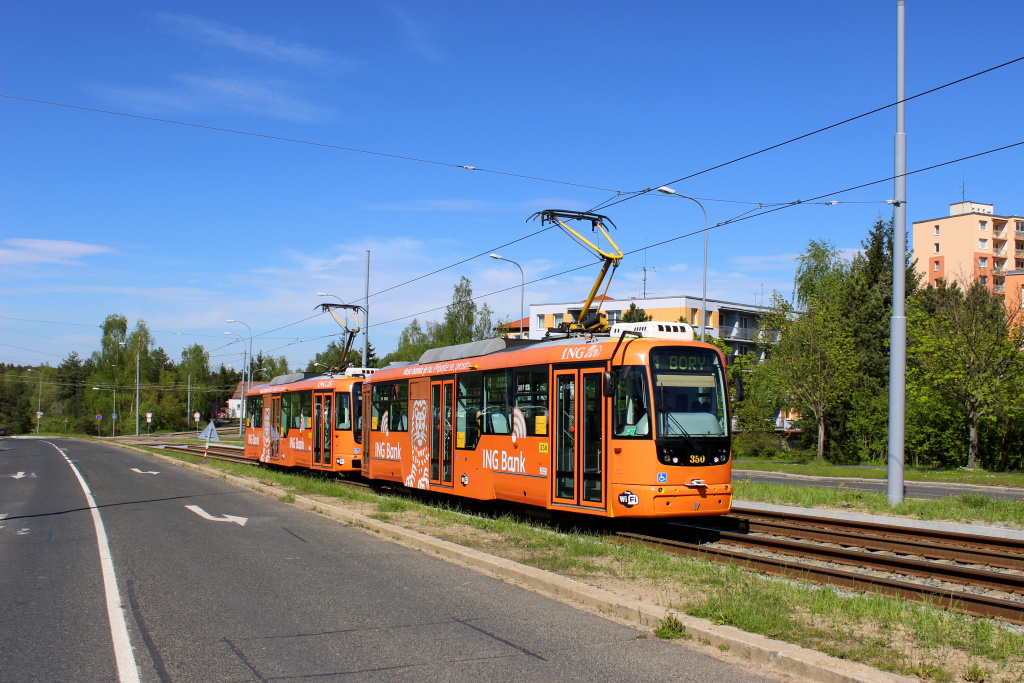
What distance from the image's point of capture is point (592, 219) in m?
18.5

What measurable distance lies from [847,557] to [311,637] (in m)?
6.90

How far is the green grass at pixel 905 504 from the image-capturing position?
15.1 metres

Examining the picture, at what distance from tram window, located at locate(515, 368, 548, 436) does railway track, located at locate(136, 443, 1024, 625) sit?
2.10 m

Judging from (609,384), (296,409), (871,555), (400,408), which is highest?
(609,384)

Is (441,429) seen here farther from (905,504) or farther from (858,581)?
(858,581)

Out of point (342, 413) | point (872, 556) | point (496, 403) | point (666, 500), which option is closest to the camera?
point (872, 556)

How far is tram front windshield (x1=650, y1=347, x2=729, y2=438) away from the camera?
39.6 feet

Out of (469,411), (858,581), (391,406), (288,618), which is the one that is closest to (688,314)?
(391,406)

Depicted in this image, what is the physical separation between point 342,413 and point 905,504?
1474cm

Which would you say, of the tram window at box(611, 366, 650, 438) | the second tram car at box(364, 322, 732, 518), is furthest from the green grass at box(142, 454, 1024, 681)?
the tram window at box(611, 366, 650, 438)

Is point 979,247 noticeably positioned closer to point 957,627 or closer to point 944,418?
point 944,418

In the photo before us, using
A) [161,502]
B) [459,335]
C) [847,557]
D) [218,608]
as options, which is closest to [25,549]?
[218,608]

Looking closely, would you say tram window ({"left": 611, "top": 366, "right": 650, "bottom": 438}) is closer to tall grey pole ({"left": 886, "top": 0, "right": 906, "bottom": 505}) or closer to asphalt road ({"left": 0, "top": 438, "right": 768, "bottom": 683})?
asphalt road ({"left": 0, "top": 438, "right": 768, "bottom": 683})

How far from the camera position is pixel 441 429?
1723cm
